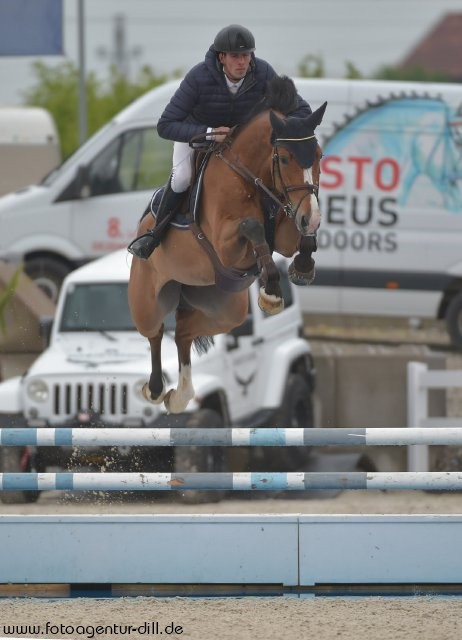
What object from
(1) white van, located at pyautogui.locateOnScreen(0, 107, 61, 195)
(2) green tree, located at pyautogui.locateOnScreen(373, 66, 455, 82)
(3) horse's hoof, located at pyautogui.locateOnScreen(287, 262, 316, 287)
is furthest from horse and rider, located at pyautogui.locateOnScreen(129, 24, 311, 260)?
(2) green tree, located at pyautogui.locateOnScreen(373, 66, 455, 82)

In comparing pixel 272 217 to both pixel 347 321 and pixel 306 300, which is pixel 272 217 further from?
pixel 347 321

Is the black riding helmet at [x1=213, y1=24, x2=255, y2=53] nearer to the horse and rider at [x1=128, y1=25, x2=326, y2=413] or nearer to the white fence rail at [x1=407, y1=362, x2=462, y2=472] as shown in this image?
the horse and rider at [x1=128, y1=25, x2=326, y2=413]

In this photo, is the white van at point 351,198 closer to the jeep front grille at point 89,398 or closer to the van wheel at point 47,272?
the van wheel at point 47,272

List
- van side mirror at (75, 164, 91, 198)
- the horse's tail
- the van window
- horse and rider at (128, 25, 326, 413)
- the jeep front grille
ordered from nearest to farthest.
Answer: horse and rider at (128, 25, 326, 413)
the horse's tail
the jeep front grille
van side mirror at (75, 164, 91, 198)
the van window

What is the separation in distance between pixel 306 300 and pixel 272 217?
861cm

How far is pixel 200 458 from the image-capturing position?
33.8 ft

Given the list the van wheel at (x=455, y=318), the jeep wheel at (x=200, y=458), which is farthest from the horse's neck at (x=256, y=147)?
the van wheel at (x=455, y=318)

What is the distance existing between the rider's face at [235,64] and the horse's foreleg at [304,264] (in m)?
0.74

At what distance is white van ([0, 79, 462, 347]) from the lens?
1403cm

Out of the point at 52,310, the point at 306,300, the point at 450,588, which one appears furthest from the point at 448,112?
the point at 450,588

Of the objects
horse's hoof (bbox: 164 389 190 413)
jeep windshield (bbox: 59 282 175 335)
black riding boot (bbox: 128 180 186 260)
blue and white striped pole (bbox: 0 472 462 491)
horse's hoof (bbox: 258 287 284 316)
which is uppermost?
black riding boot (bbox: 128 180 186 260)

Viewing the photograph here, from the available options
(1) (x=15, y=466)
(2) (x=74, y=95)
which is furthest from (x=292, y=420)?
(2) (x=74, y=95)

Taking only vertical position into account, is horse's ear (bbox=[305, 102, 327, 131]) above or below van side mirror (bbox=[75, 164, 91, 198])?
above

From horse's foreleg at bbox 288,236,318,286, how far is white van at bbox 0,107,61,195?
521 inches
